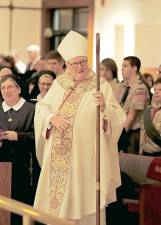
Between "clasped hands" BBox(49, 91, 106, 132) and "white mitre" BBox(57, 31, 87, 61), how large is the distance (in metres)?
0.47

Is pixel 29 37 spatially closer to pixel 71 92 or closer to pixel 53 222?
pixel 71 92

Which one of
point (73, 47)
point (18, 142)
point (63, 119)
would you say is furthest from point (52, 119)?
point (18, 142)

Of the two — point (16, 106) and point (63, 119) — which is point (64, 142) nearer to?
point (63, 119)

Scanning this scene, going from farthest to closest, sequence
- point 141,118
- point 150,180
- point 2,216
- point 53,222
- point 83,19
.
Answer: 1. point 83,19
2. point 141,118
3. point 150,180
4. point 2,216
5. point 53,222

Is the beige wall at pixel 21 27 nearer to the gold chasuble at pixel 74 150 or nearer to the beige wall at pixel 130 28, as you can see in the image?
the beige wall at pixel 130 28

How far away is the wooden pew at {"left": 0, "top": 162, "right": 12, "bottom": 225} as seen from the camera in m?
6.94

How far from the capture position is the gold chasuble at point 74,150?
646 centimetres

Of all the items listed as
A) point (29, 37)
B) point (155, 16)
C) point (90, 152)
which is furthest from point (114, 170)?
point (29, 37)

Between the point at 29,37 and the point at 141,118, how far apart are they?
29.0ft

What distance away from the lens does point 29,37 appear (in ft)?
56.2

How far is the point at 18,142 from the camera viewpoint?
698 cm

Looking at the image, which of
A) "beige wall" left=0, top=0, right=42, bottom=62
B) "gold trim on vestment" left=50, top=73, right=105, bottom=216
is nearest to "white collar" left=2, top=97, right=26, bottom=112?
"gold trim on vestment" left=50, top=73, right=105, bottom=216

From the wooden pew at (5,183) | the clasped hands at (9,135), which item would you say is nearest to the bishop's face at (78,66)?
the clasped hands at (9,135)

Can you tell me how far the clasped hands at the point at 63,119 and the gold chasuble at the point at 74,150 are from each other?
96 mm
